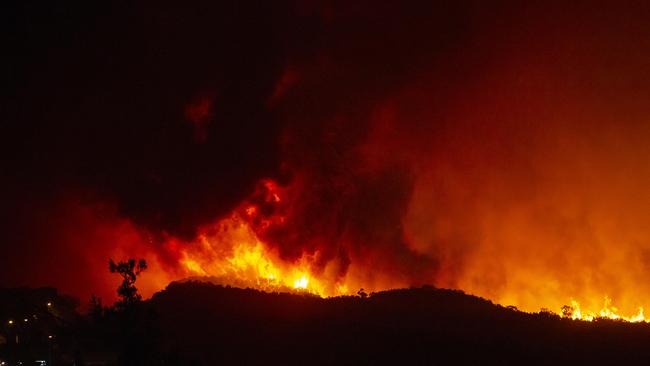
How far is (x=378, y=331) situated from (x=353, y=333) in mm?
1595

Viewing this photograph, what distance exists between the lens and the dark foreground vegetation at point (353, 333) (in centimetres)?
3881

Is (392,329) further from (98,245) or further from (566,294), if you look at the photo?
(98,245)

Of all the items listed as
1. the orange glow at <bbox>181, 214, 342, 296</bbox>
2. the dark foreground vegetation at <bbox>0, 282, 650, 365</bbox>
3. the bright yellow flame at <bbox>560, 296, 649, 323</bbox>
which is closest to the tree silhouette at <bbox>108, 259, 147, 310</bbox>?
the dark foreground vegetation at <bbox>0, 282, 650, 365</bbox>

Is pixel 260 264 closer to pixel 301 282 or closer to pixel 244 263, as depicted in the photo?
pixel 244 263

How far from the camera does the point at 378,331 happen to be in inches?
1641

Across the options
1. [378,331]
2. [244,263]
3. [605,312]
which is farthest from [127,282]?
[605,312]

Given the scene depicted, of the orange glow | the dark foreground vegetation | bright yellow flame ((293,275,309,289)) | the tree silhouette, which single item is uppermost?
the orange glow

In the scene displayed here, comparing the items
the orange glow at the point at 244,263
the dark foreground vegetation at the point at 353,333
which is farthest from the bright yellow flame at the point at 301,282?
the dark foreground vegetation at the point at 353,333

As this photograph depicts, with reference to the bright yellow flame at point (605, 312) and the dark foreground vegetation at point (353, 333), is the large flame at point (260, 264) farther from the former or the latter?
the dark foreground vegetation at point (353, 333)

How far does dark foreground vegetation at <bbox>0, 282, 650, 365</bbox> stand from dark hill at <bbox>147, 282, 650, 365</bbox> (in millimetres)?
64

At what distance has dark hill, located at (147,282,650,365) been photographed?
1532 inches

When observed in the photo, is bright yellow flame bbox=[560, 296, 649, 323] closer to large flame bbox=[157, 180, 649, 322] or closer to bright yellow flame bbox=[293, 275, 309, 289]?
large flame bbox=[157, 180, 649, 322]

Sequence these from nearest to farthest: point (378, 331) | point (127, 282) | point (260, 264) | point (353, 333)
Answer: point (127, 282) → point (353, 333) → point (378, 331) → point (260, 264)

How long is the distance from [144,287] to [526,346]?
3642 centimetres
